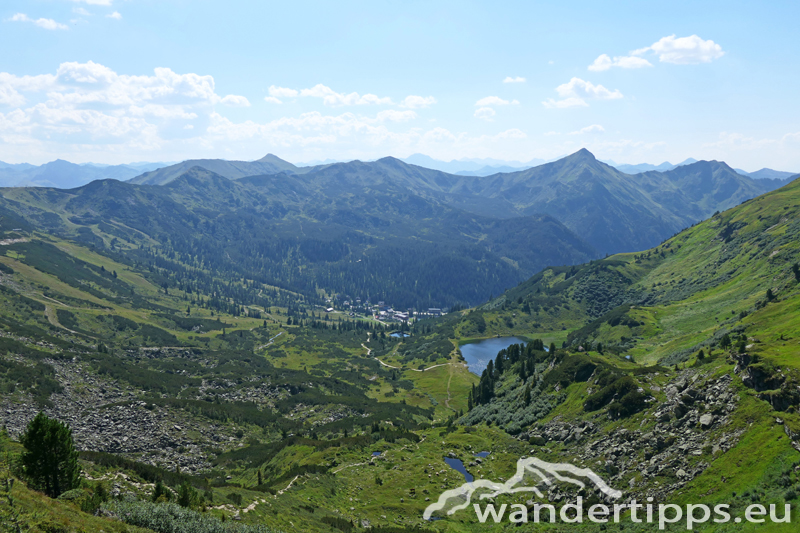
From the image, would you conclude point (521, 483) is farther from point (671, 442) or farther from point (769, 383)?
point (769, 383)

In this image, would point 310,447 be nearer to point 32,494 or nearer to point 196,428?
point 196,428

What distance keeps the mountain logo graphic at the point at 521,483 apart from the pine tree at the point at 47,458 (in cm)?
4946

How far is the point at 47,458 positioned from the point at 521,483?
6669 centimetres

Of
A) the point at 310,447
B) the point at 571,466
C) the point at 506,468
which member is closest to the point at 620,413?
the point at 571,466

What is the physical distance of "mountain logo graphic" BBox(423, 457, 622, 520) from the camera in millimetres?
70688

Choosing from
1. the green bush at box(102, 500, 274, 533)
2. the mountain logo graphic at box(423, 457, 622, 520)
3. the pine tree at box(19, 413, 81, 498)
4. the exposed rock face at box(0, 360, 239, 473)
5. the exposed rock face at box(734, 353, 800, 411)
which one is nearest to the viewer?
the green bush at box(102, 500, 274, 533)

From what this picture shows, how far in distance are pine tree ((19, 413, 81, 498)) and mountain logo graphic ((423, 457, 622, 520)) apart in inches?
1947

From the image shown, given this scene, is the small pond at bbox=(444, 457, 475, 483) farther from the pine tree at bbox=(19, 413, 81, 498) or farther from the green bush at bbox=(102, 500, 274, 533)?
the pine tree at bbox=(19, 413, 81, 498)

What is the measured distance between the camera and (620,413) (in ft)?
263

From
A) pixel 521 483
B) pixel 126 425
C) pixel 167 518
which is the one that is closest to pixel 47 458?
pixel 167 518

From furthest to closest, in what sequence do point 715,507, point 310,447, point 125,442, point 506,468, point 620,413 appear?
point 125,442, point 310,447, point 506,468, point 620,413, point 715,507

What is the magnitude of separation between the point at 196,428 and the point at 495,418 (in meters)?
83.1

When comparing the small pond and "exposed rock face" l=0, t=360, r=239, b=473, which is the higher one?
the small pond

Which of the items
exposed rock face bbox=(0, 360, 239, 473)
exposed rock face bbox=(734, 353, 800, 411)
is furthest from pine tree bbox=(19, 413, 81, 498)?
exposed rock face bbox=(734, 353, 800, 411)
